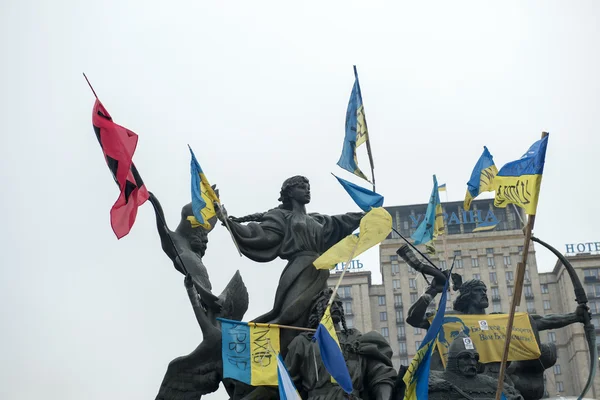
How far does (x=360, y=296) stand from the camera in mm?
115938

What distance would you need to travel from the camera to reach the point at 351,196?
17328 mm

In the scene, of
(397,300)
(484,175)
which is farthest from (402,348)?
(484,175)

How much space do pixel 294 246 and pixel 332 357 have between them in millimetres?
3506

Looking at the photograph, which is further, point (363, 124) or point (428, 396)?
point (363, 124)

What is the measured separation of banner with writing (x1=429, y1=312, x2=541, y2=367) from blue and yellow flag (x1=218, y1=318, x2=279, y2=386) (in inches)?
141

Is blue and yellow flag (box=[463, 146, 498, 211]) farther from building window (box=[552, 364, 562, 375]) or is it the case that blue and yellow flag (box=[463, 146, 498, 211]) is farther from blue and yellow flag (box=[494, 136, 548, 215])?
building window (box=[552, 364, 562, 375])

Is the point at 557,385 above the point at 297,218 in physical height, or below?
below

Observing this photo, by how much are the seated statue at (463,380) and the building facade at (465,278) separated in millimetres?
94849

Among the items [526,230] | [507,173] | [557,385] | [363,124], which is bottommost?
[557,385]

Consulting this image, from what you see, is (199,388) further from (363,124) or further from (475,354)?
(363,124)

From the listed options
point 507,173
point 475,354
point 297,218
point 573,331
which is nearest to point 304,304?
point 297,218

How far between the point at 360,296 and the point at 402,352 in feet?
26.9

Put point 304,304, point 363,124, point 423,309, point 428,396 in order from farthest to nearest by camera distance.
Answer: point 363,124
point 423,309
point 304,304
point 428,396

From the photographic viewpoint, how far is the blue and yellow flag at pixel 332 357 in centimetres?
1346
